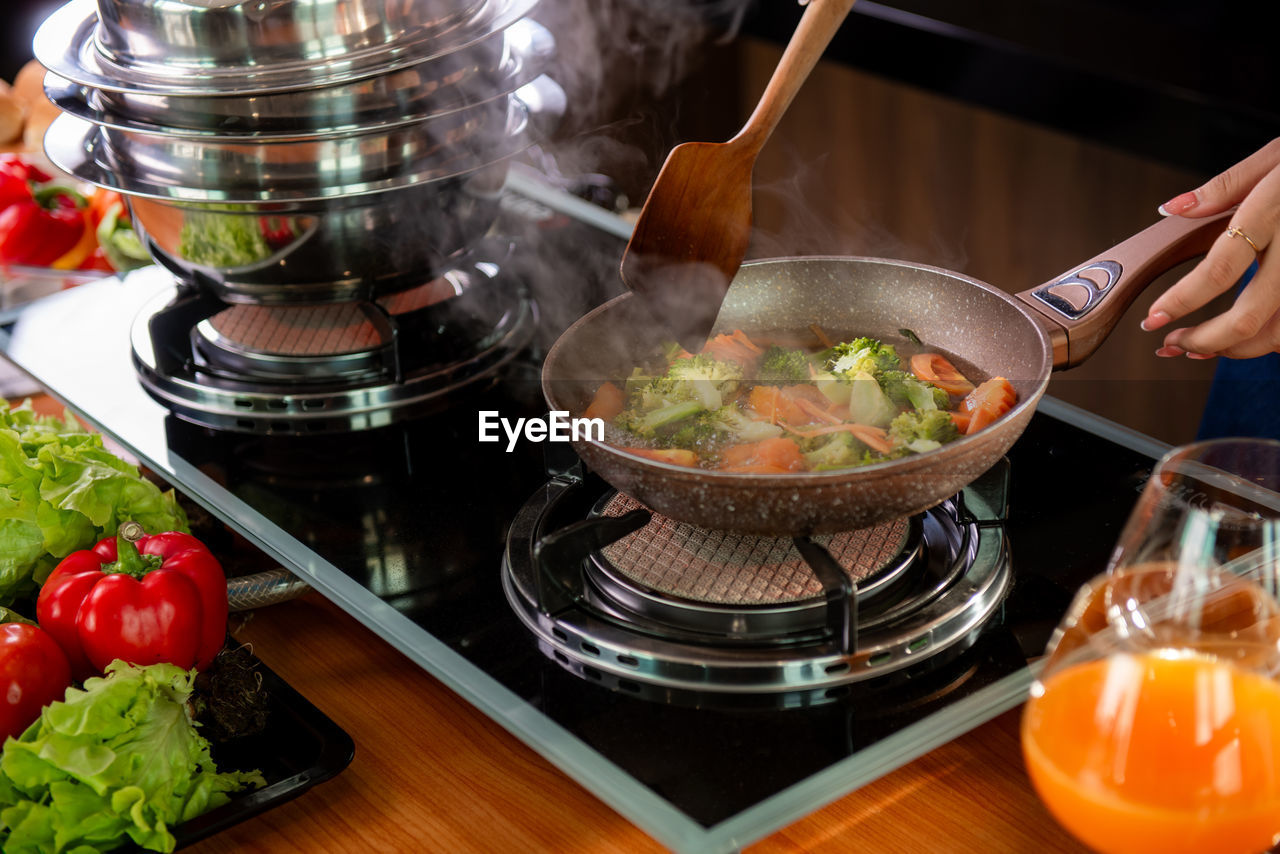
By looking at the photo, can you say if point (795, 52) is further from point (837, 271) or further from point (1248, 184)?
point (1248, 184)

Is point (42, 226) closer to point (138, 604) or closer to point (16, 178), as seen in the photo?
point (16, 178)

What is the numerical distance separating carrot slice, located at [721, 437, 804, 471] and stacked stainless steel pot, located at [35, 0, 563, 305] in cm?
54

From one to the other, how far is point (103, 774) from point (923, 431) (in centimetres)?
79

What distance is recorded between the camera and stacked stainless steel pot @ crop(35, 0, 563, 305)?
144cm

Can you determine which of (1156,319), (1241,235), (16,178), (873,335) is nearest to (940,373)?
(873,335)

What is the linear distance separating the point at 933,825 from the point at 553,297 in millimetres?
1123

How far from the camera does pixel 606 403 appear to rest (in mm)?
1330

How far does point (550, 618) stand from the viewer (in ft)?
3.80

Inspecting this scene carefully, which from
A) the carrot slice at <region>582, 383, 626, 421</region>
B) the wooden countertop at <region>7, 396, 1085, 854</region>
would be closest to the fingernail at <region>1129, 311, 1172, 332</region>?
the wooden countertop at <region>7, 396, 1085, 854</region>

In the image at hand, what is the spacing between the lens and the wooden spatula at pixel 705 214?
1.32 meters

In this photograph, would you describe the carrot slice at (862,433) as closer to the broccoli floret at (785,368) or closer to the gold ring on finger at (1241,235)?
the broccoli floret at (785,368)

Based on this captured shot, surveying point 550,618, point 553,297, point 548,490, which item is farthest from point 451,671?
point 553,297

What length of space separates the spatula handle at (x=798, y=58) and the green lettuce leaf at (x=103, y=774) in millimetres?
804

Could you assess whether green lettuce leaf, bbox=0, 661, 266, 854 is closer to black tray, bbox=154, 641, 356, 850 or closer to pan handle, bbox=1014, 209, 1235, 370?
black tray, bbox=154, 641, 356, 850
